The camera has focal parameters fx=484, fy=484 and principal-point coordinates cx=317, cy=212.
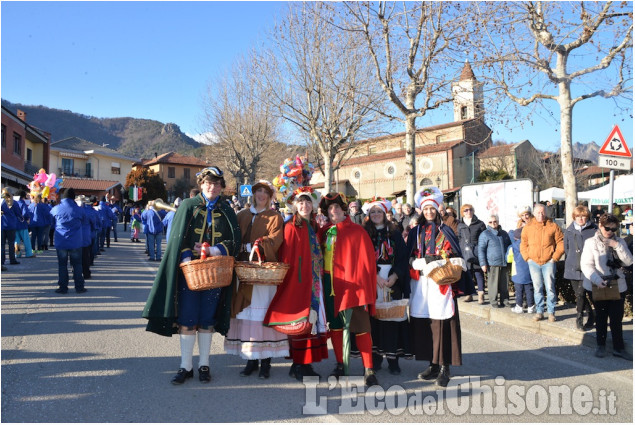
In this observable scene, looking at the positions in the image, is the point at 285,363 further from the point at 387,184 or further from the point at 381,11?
the point at 387,184

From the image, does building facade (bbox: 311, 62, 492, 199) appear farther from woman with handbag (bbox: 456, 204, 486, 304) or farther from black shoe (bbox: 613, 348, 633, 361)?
black shoe (bbox: 613, 348, 633, 361)

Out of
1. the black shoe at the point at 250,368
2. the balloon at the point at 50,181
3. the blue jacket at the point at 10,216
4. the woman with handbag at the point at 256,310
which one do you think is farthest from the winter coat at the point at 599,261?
the balloon at the point at 50,181

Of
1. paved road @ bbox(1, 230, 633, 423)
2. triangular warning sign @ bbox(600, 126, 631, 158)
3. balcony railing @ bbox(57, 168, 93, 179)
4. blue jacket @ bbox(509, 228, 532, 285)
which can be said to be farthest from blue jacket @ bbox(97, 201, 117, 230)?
balcony railing @ bbox(57, 168, 93, 179)

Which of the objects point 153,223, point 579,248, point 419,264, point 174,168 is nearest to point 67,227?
point 153,223

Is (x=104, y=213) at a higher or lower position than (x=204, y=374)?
higher

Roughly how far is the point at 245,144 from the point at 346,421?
32977 mm

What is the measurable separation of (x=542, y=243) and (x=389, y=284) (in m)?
3.76

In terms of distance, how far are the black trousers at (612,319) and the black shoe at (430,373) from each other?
2.38 meters

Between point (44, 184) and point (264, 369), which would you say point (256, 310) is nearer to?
point (264, 369)

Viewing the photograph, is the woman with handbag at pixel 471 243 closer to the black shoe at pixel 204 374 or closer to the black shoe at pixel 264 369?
the black shoe at pixel 264 369

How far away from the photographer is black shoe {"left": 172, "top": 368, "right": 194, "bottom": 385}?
182 inches

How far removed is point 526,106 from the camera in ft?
35.6

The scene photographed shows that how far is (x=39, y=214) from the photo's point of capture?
15.3 m

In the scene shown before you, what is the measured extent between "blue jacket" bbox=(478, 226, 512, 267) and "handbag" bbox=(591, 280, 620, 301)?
2.64 meters
